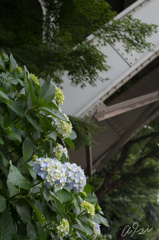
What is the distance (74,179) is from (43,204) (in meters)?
0.18

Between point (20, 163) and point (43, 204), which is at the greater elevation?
point (20, 163)

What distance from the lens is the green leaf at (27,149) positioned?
1.36 metres

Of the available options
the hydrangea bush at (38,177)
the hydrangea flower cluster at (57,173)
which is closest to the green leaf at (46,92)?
the hydrangea bush at (38,177)

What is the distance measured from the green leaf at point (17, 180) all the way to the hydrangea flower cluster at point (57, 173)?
6 cm

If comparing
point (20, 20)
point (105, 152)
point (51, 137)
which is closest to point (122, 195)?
point (105, 152)

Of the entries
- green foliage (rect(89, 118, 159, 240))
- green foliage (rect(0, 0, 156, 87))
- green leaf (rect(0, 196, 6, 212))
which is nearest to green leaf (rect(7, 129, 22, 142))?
green leaf (rect(0, 196, 6, 212))

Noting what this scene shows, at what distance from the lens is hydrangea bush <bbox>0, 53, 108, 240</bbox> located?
128cm

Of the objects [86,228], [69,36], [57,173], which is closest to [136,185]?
[69,36]

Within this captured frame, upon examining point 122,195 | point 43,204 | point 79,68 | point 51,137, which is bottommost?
point 122,195

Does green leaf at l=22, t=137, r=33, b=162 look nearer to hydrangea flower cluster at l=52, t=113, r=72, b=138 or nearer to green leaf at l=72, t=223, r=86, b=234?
hydrangea flower cluster at l=52, t=113, r=72, b=138

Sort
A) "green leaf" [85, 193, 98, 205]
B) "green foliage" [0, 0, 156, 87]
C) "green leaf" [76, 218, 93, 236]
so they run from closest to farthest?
"green leaf" [76, 218, 93, 236] < "green leaf" [85, 193, 98, 205] < "green foliage" [0, 0, 156, 87]

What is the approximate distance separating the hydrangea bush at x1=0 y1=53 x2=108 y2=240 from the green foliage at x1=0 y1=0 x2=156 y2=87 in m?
2.17

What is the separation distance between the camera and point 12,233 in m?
1.30

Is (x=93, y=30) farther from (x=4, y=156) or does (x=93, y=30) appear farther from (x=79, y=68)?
(x=4, y=156)
